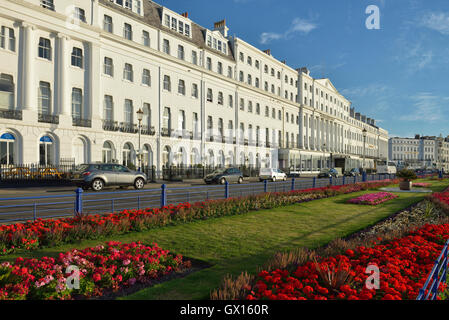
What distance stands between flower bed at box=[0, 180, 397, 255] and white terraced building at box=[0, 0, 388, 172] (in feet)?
58.3

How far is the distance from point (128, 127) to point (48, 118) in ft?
25.7

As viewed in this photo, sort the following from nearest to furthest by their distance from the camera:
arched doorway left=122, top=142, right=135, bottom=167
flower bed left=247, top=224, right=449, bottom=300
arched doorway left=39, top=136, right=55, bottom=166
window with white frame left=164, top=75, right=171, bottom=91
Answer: flower bed left=247, top=224, right=449, bottom=300
arched doorway left=39, top=136, right=55, bottom=166
arched doorway left=122, top=142, right=135, bottom=167
window with white frame left=164, top=75, right=171, bottom=91

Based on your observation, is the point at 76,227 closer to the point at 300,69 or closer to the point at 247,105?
the point at 247,105

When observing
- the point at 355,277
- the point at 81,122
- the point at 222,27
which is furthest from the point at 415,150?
the point at 355,277

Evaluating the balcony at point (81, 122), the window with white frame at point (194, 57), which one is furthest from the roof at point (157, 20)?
the balcony at point (81, 122)

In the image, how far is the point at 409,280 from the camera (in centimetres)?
460

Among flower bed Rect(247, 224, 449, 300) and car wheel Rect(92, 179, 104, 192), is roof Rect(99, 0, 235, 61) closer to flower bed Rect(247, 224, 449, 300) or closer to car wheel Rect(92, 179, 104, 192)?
car wheel Rect(92, 179, 104, 192)

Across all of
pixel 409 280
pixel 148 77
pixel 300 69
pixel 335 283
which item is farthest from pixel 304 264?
pixel 300 69

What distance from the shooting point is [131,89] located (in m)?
32.9

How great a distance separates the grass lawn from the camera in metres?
5.08

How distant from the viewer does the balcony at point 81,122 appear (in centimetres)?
2778

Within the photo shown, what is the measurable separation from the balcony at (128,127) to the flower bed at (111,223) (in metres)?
21.0

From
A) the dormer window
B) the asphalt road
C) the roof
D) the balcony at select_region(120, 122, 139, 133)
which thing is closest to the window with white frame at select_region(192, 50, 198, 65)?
the roof
